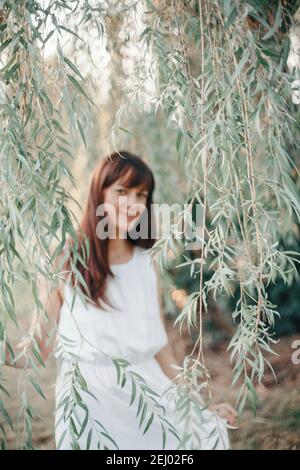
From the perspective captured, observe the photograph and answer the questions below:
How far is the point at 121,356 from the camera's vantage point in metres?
2.23

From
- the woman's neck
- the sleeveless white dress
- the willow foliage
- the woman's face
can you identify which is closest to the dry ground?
the sleeveless white dress

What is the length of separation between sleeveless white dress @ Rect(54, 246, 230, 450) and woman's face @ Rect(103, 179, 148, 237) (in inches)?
4.6

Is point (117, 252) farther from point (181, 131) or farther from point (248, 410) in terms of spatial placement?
point (181, 131)

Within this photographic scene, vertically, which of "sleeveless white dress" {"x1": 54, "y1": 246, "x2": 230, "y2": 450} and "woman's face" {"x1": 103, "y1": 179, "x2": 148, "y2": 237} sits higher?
"woman's face" {"x1": 103, "y1": 179, "x2": 148, "y2": 237}

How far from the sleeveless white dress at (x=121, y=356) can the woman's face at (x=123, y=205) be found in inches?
4.6

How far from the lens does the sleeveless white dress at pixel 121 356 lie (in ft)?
6.49

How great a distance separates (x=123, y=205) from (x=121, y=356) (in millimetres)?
624

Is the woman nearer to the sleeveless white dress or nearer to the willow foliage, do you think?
the sleeveless white dress

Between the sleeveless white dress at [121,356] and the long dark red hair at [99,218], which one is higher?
the long dark red hair at [99,218]

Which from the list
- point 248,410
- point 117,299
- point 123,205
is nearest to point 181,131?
point 123,205

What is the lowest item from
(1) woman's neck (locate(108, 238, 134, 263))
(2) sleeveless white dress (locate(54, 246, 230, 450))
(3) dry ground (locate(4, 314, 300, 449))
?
(3) dry ground (locate(4, 314, 300, 449))

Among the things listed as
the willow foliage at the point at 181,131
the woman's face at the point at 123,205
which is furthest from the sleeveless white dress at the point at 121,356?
the willow foliage at the point at 181,131

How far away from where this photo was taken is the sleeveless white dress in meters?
1.98

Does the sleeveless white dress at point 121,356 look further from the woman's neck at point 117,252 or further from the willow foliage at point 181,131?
the willow foliage at point 181,131
